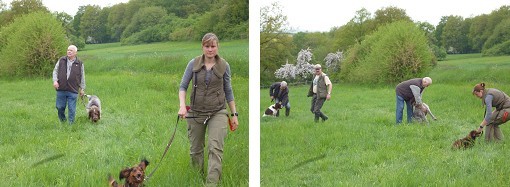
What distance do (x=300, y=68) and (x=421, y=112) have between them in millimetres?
796

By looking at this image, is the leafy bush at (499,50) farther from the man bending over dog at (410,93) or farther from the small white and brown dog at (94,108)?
the small white and brown dog at (94,108)

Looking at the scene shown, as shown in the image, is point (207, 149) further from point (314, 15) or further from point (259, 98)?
point (314, 15)

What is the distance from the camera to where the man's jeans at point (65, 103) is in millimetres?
3307

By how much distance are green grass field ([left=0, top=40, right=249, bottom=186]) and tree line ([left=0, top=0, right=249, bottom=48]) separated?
0.25ft

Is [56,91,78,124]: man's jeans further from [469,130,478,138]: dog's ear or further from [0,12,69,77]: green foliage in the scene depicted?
[469,130,478,138]: dog's ear

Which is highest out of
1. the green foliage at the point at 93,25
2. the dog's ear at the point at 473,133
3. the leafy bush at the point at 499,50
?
the green foliage at the point at 93,25

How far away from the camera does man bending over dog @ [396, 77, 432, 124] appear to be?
3.36 meters

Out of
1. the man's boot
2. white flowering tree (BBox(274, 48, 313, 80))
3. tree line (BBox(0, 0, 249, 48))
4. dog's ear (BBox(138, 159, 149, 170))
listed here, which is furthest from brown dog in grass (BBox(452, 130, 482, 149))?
dog's ear (BBox(138, 159, 149, 170))

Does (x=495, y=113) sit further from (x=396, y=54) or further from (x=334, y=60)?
(x=334, y=60)

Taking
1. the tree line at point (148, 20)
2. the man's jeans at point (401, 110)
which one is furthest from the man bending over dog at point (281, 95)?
the man's jeans at point (401, 110)

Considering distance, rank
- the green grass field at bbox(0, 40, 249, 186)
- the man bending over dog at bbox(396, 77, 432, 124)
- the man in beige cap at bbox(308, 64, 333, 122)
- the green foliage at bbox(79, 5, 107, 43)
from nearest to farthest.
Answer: the green grass field at bbox(0, 40, 249, 186), the man bending over dog at bbox(396, 77, 432, 124), the green foliage at bbox(79, 5, 107, 43), the man in beige cap at bbox(308, 64, 333, 122)

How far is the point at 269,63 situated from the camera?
145 inches

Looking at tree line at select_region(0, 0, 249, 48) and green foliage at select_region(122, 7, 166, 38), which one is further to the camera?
green foliage at select_region(122, 7, 166, 38)

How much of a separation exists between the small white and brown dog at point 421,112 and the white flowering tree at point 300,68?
687 millimetres
